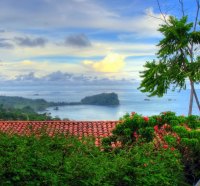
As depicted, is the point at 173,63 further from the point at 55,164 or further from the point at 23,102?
the point at 23,102

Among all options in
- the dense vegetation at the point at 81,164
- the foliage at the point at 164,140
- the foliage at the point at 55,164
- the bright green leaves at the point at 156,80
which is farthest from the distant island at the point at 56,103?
the foliage at the point at 55,164

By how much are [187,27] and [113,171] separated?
16.3 metres

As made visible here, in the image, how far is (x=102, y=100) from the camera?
5597cm

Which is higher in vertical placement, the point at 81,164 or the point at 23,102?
the point at 23,102

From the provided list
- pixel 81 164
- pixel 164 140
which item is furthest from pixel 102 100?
pixel 81 164

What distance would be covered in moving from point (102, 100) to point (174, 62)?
32.9 metres

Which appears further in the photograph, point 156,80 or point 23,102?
point 23,102

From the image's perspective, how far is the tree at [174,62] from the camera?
73.9 ft

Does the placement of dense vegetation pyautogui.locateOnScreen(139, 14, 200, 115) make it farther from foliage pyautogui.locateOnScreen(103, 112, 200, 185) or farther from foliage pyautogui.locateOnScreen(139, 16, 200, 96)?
foliage pyautogui.locateOnScreen(103, 112, 200, 185)

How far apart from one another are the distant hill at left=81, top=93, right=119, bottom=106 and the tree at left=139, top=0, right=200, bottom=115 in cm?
3160

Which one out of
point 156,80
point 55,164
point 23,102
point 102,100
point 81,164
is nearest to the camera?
point 55,164

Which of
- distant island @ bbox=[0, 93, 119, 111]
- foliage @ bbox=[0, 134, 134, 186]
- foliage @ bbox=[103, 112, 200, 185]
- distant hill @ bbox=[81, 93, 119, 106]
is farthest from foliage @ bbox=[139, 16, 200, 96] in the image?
distant hill @ bbox=[81, 93, 119, 106]

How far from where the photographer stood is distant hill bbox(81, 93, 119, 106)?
182 feet

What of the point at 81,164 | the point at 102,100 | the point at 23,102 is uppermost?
the point at 102,100
